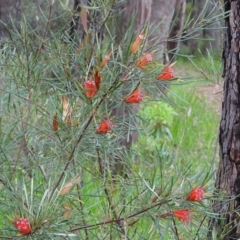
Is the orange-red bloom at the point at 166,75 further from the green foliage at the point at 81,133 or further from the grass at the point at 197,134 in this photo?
the grass at the point at 197,134

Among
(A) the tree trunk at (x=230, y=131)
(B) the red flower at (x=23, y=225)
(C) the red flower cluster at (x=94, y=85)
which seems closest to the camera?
(B) the red flower at (x=23, y=225)

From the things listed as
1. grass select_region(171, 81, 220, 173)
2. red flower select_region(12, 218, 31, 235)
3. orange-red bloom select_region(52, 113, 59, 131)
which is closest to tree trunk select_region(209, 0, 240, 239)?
orange-red bloom select_region(52, 113, 59, 131)

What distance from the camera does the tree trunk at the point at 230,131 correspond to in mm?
2145

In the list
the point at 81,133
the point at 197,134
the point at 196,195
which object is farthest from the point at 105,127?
the point at 197,134

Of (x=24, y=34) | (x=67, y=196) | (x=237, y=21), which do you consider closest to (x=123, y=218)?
(x=67, y=196)

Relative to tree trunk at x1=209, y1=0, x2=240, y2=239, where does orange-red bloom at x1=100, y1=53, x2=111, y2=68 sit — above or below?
above

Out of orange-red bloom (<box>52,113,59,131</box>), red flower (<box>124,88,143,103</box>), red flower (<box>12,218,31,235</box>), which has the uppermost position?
red flower (<box>124,88,143,103</box>)

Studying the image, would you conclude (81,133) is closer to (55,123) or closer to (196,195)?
(55,123)

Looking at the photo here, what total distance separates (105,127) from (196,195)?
30 cm

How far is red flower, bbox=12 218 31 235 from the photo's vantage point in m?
1.56

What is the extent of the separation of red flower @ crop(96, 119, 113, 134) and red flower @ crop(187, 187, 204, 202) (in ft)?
0.90

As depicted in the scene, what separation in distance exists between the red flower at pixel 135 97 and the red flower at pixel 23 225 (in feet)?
1.31

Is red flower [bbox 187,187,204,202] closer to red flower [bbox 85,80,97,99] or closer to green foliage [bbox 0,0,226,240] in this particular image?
green foliage [bbox 0,0,226,240]

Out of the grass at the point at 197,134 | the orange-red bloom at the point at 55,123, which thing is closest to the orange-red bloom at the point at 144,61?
the orange-red bloom at the point at 55,123
